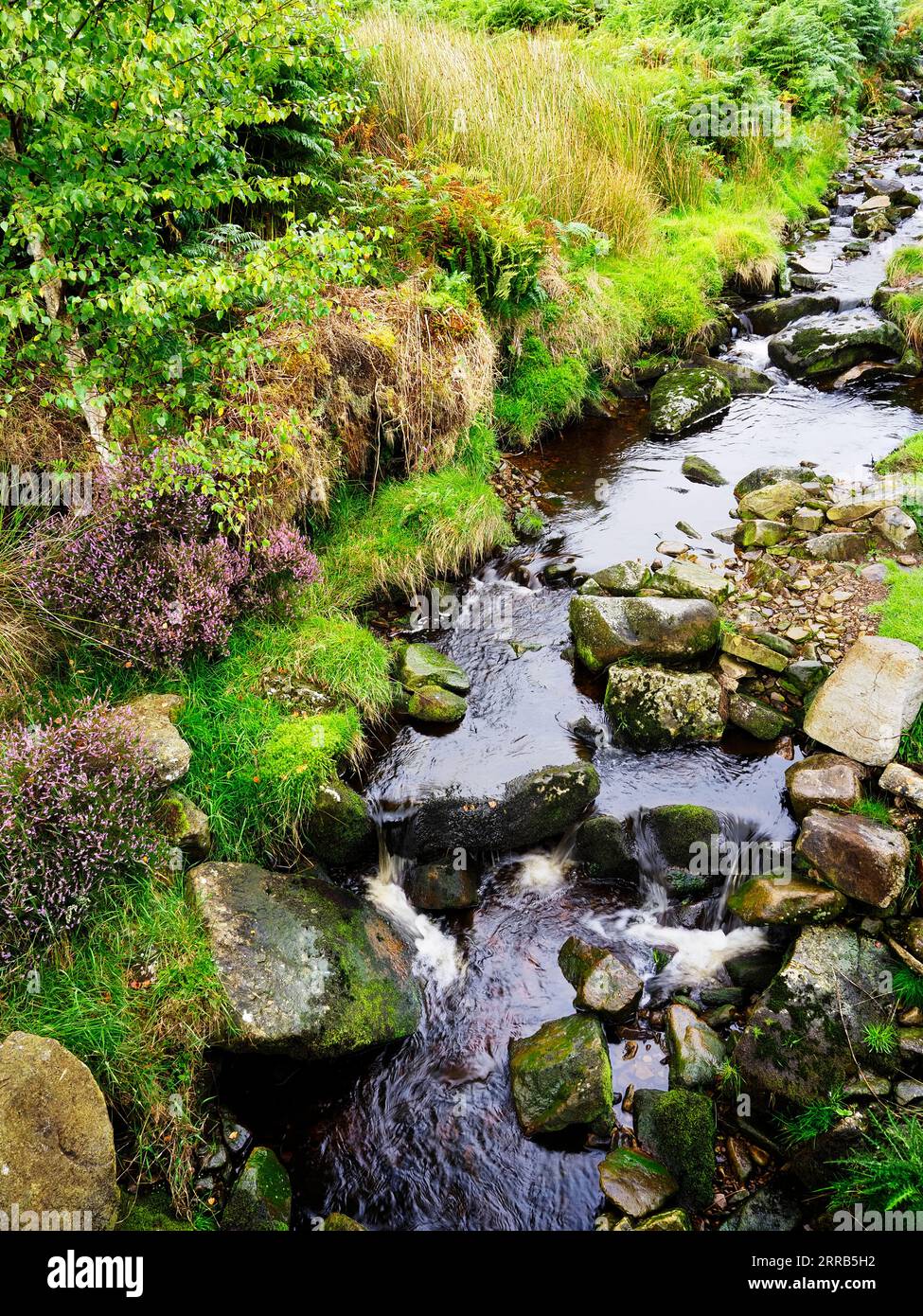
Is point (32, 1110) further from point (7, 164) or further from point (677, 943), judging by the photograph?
point (7, 164)

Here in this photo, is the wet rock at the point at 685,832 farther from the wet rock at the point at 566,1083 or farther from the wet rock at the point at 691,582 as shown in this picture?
the wet rock at the point at 691,582

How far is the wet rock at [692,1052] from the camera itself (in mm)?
4316

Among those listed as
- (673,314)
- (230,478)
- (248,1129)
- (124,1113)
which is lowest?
(248,1129)

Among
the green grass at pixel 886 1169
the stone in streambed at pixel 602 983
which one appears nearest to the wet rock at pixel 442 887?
the stone in streambed at pixel 602 983

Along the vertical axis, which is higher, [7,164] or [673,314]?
[7,164]

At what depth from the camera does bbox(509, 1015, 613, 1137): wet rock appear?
13.8 feet

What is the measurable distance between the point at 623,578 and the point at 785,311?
24.9 ft

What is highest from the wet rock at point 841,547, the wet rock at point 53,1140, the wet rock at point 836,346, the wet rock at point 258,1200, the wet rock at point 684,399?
the wet rock at point 836,346

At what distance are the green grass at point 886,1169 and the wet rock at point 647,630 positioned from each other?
3.61 m

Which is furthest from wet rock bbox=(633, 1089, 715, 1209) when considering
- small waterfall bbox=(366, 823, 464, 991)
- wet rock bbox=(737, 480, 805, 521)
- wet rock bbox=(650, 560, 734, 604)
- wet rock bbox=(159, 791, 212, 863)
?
wet rock bbox=(737, 480, 805, 521)

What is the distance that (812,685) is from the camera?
20.4 ft

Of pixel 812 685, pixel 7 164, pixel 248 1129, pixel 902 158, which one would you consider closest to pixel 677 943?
pixel 812 685
